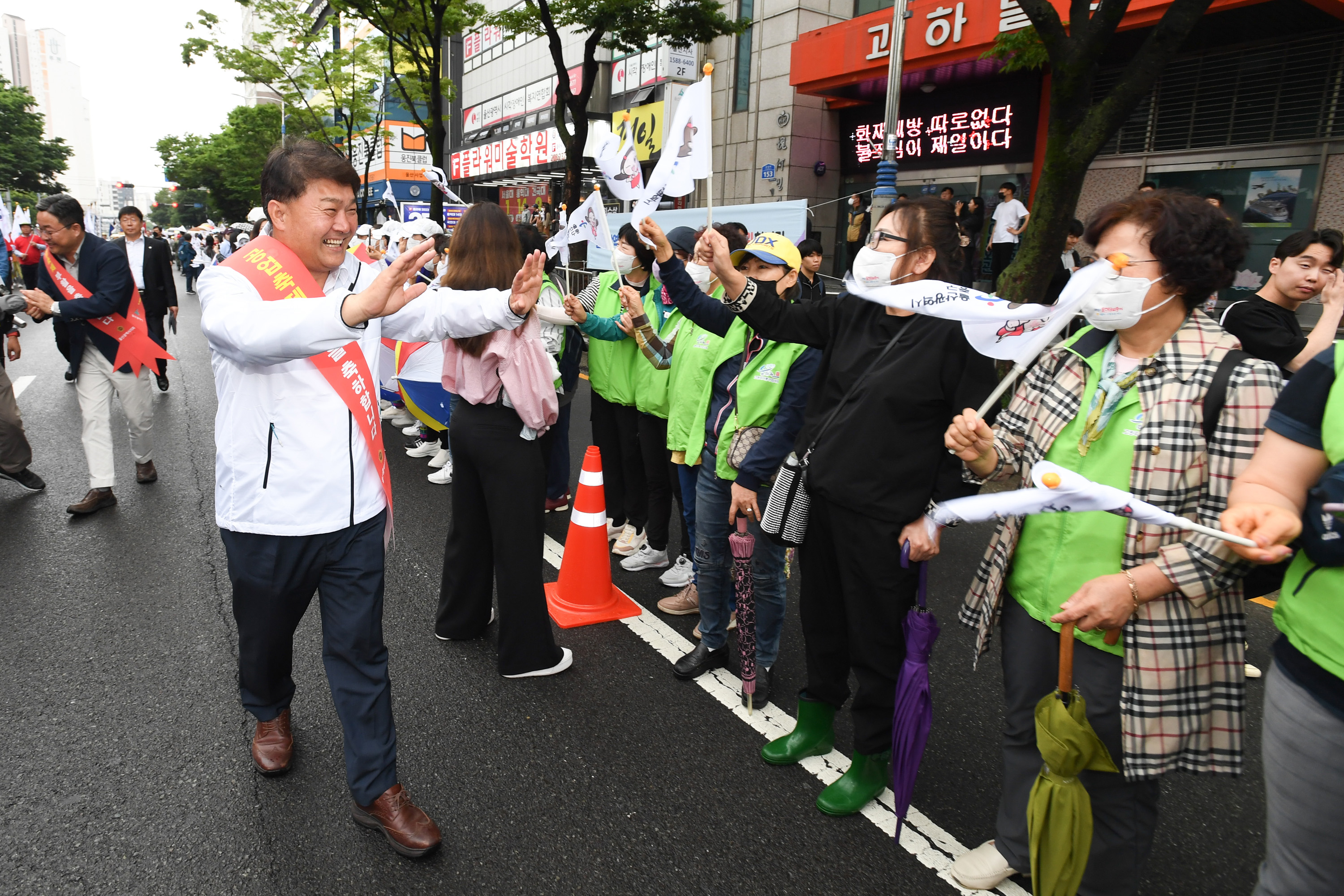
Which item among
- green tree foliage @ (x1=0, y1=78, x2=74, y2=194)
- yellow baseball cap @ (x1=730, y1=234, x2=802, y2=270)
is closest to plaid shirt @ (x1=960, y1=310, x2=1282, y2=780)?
yellow baseball cap @ (x1=730, y1=234, x2=802, y2=270)

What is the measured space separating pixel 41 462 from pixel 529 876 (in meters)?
6.68

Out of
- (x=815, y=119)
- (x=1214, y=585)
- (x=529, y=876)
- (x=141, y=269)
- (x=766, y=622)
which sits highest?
(x=815, y=119)

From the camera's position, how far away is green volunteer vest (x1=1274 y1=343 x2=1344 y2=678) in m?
1.53

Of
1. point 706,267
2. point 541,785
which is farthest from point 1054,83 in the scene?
point 541,785

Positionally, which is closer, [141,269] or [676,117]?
[676,117]

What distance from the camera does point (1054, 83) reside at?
6383 mm

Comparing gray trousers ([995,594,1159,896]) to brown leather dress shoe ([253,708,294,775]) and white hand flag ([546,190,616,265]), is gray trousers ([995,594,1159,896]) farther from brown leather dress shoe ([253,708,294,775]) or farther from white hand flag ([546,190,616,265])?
white hand flag ([546,190,616,265])

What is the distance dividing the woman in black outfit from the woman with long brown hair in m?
1.04

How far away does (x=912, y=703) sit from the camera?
258cm

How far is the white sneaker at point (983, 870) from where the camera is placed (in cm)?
253

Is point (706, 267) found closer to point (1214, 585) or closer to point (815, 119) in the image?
point (1214, 585)

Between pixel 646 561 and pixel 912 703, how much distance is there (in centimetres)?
273

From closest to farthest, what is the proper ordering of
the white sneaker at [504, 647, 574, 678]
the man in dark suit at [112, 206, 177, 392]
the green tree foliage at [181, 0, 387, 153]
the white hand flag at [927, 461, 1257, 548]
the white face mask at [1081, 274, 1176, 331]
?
the white hand flag at [927, 461, 1257, 548] → the white face mask at [1081, 274, 1176, 331] → the white sneaker at [504, 647, 574, 678] → the man in dark suit at [112, 206, 177, 392] → the green tree foliage at [181, 0, 387, 153]

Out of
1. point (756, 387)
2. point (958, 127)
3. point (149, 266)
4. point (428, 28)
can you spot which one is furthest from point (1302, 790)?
point (428, 28)
